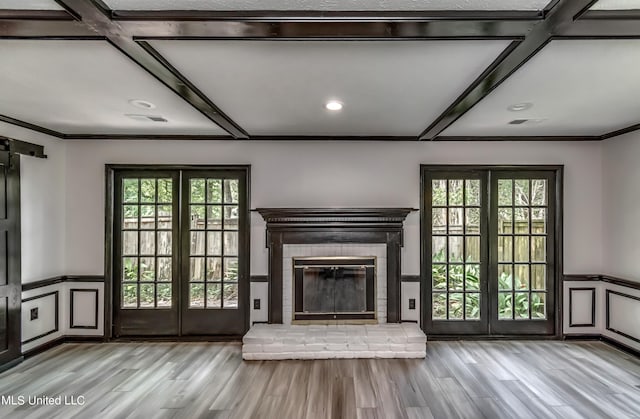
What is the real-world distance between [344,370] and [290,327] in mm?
936

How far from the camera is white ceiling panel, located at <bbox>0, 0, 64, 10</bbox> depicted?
162 centimetres

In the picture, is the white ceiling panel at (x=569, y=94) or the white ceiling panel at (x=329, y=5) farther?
the white ceiling panel at (x=569, y=94)

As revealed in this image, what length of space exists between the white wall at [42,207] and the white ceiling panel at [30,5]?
104 inches

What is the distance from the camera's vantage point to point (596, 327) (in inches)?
176

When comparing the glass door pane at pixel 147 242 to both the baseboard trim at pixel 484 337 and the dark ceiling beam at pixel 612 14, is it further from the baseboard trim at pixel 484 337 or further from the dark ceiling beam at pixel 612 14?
the dark ceiling beam at pixel 612 14

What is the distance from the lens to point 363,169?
451cm

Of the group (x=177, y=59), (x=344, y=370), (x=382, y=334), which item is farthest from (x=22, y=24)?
(x=382, y=334)

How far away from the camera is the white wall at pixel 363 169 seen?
4.50m

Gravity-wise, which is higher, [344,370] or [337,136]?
[337,136]

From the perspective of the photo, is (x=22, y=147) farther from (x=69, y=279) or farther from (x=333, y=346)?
(x=333, y=346)

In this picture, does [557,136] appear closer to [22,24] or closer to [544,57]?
[544,57]

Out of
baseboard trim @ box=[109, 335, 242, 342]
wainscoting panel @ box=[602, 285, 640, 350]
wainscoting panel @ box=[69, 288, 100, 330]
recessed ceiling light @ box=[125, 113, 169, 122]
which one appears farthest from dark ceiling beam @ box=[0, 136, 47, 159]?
wainscoting panel @ box=[602, 285, 640, 350]

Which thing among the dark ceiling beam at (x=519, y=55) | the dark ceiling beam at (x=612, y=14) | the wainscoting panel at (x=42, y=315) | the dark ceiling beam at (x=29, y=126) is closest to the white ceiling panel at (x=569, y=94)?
the dark ceiling beam at (x=519, y=55)

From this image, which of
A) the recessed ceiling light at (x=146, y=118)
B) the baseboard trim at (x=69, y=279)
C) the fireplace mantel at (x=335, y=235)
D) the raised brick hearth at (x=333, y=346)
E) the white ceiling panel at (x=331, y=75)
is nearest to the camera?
the white ceiling panel at (x=331, y=75)
